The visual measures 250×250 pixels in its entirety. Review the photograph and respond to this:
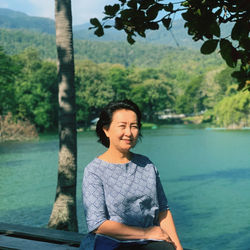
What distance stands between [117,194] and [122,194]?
20 millimetres

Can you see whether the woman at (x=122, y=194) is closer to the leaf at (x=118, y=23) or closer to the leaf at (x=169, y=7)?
the leaf at (x=118, y=23)

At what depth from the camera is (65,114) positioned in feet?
16.4

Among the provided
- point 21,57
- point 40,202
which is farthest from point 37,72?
A: point 40,202

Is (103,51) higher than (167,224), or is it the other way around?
(103,51)

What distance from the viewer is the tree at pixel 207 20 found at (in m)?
1.34

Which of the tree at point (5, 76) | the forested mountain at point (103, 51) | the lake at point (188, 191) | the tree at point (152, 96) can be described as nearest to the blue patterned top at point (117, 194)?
the lake at point (188, 191)

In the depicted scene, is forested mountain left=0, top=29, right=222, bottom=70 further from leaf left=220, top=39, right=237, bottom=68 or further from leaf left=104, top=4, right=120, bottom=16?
leaf left=220, top=39, right=237, bottom=68

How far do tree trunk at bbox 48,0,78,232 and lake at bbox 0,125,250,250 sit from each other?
116 inches

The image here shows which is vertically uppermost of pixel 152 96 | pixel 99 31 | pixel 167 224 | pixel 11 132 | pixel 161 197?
pixel 99 31

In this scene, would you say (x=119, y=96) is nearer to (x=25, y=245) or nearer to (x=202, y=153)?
(x=202, y=153)

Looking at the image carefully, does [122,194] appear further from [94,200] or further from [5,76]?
[5,76]

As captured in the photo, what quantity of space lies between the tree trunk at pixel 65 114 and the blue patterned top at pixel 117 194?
315 centimetres

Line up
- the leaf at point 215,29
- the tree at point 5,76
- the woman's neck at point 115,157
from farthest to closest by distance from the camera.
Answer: the tree at point 5,76, the woman's neck at point 115,157, the leaf at point 215,29

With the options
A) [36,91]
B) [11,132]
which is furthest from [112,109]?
[36,91]
